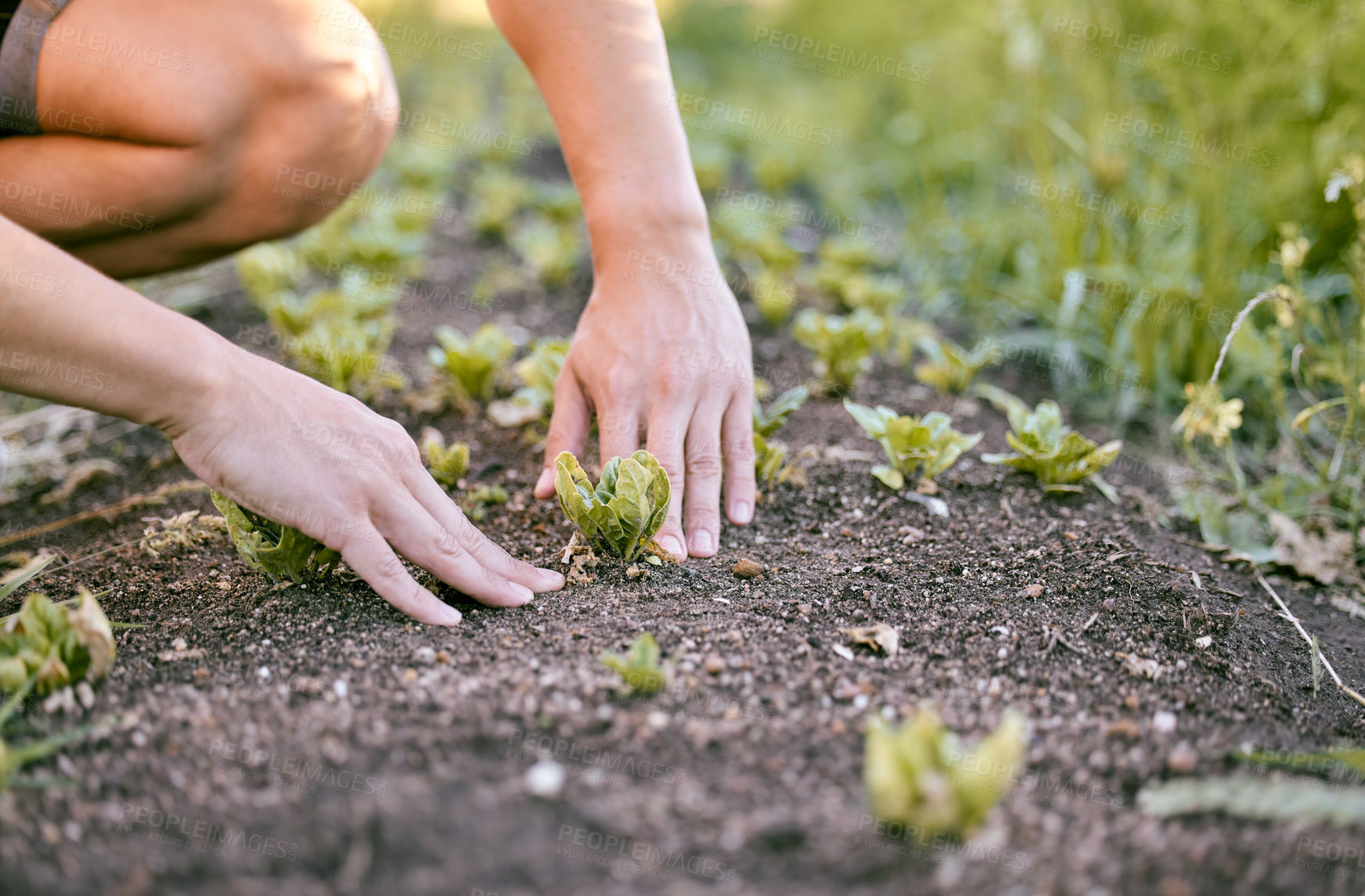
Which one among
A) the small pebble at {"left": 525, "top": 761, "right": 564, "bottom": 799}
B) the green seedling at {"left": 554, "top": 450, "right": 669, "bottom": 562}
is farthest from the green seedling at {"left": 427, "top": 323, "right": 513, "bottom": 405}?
the small pebble at {"left": 525, "top": 761, "right": 564, "bottom": 799}

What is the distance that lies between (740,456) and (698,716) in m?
0.73

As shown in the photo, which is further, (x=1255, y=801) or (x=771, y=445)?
(x=771, y=445)

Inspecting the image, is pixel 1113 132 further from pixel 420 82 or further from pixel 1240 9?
pixel 420 82

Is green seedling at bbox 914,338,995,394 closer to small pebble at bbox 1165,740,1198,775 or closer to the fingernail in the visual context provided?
the fingernail

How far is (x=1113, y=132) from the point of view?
128 inches

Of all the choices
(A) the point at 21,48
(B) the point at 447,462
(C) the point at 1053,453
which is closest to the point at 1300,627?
(C) the point at 1053,453

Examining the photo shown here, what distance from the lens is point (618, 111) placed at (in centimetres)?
198

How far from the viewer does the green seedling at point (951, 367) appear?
2535 mm

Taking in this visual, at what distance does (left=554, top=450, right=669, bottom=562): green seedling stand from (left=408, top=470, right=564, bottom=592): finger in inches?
5.2

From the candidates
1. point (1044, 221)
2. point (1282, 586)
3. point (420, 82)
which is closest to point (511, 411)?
point (1282, 586)

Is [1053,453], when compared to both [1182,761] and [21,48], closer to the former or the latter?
[1182,761]

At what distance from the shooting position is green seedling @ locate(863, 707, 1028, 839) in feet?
3.32

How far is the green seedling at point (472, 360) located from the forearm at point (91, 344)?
3.34 feet

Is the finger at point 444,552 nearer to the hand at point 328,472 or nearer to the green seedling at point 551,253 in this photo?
the hand at point 328,472
